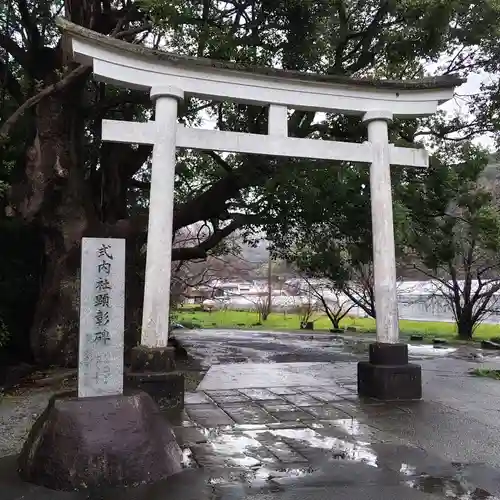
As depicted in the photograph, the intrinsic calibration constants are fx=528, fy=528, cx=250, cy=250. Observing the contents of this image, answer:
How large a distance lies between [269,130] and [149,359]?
11.1 feet

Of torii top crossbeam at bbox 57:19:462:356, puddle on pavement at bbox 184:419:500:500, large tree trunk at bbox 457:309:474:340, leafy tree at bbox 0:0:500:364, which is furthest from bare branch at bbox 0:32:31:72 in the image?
large tree trunk at bbox 457:309:474:340

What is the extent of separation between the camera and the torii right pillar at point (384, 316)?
7.01 m

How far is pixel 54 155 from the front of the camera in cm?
962

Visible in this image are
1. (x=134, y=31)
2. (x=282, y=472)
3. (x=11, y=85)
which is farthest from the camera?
(x=11, y=85)

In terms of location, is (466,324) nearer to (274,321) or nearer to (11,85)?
(274,321)

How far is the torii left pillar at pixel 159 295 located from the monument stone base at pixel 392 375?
8.56ft

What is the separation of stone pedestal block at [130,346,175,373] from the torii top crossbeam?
0.09m

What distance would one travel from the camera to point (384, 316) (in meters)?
7.16

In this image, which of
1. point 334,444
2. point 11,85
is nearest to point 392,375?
point 334,444

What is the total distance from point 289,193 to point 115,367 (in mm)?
6190

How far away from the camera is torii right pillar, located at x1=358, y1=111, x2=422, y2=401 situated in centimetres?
701

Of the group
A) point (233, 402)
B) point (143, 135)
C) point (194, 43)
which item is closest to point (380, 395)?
point (233, 402)

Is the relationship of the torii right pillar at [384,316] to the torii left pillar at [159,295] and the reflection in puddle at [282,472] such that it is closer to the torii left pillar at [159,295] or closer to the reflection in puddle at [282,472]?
the torii left pillar at [159,295]

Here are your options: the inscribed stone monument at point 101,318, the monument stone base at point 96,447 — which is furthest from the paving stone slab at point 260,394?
the inscribed stone monument at point 101,318
